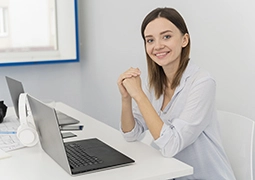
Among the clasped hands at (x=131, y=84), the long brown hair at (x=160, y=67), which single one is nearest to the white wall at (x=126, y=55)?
the long brown hair at (x=160, y=67)

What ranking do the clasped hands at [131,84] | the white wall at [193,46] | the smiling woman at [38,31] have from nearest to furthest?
1. the clasped hands at [131,84]
2. the white wall at [193,46]
3. the smiling woman at [38,31]

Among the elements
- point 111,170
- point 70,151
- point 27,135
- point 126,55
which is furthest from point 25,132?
point 126,55

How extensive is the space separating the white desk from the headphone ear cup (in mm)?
29

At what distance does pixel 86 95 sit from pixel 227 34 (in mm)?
1647

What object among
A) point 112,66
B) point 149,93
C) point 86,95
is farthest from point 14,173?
point 86,95

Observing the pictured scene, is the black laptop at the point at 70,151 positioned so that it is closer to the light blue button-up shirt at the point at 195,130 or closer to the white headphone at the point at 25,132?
the white headphone at the point at 25,132

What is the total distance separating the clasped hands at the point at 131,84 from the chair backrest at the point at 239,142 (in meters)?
0.45

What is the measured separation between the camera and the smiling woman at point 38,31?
121 inches

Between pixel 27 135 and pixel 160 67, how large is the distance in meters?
0.65

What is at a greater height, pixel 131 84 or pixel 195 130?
pixel 131 84

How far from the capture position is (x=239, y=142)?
1.72 m

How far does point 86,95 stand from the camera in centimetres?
344

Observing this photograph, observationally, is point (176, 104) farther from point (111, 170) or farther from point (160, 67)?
point (111, 170)

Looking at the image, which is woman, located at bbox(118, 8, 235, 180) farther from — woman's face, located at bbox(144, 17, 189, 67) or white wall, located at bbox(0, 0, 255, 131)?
white wall, located at bbox(0, 0, 255, 131)
